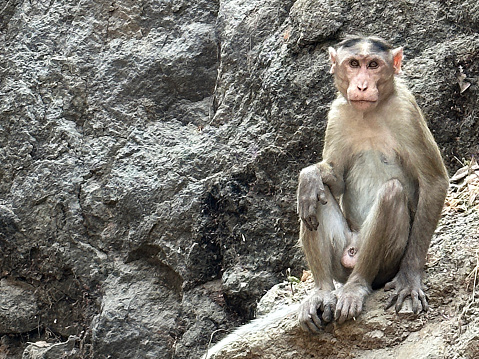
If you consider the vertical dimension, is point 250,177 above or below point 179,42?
below

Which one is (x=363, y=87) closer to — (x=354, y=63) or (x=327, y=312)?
(x=354, y=63)

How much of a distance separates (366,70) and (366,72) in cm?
1

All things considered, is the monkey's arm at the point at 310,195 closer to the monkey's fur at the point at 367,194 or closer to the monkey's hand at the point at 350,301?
the monkey's fur at the point at 367,194

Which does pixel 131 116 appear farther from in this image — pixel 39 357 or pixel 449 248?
pixel 449 248

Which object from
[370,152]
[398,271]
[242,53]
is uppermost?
[242,53]

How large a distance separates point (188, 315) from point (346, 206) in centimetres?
334

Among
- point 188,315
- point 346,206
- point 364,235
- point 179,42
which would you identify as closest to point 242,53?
point 179,42

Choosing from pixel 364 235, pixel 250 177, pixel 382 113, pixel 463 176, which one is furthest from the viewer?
pixel 250 177

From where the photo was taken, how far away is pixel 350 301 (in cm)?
541

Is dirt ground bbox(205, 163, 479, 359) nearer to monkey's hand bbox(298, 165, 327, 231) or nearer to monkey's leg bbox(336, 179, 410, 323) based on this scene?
monkey's leg bbox(336, 179, 410, 323)

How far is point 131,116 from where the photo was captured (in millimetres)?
9734

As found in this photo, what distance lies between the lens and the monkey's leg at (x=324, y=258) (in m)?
5.50

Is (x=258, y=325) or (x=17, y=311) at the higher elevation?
(x=258, y=325)

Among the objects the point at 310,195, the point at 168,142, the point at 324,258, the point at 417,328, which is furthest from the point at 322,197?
the point at 168,142
